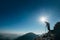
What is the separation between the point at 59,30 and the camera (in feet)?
323

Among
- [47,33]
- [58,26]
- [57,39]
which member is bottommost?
[57,39]

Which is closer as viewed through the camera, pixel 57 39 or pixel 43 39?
pixel 57 39

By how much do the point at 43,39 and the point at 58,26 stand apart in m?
19.3

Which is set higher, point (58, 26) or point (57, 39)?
point (58, 26)

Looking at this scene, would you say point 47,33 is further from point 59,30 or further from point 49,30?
point 59,30

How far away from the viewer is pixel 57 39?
307ft

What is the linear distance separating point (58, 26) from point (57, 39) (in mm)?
16342

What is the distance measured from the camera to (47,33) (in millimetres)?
103750

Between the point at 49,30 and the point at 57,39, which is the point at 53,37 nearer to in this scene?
the point at 57,39

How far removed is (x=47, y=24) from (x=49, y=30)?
20.3ft

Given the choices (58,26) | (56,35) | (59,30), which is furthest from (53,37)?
(58,26)

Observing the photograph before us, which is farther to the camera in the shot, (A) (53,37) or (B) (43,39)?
(B) (43,39)

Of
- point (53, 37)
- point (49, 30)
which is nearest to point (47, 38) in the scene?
point (53, 37)

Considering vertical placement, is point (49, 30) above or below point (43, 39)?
above
